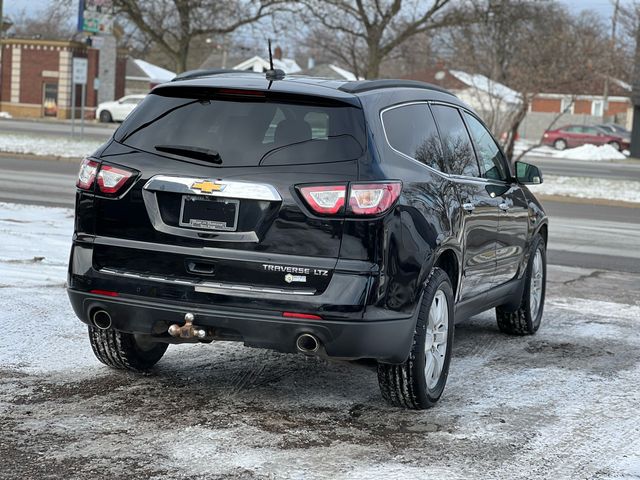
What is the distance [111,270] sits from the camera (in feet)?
18.0

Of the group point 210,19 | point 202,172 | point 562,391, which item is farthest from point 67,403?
point 210,19

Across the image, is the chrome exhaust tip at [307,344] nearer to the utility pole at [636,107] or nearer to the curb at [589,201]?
the curb at [589,201]

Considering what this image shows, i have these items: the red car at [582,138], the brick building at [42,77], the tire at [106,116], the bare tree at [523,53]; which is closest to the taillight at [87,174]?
the bare tree at [523,53]

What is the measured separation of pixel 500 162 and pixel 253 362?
230cm

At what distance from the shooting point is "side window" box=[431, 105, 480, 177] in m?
6.54

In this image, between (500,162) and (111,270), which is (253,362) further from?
(500,162)

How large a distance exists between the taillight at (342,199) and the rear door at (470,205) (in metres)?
1.19

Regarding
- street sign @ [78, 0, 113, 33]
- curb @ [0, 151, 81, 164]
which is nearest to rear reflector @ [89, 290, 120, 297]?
curb @ [0, 151, 81, 164]

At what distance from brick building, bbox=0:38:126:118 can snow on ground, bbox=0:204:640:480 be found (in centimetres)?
5572

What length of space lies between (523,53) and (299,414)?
26.9 metres

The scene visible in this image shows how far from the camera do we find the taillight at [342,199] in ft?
17.1

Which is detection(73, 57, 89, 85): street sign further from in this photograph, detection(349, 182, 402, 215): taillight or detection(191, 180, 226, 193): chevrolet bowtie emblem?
detection(349, 182, 402, 215): taillight

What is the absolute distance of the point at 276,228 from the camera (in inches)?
205

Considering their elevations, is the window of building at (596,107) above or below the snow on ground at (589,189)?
above
